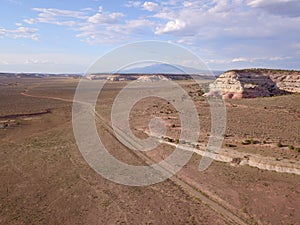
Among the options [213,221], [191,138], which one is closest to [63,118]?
[191,138]

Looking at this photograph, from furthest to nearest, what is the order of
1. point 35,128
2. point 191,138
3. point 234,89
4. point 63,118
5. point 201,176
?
point 234,89
point 63,118
point 35,128
point 191,138
point 201,176

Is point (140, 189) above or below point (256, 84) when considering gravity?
below

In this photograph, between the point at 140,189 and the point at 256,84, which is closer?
the point at 140,189

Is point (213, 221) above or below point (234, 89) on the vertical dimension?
below

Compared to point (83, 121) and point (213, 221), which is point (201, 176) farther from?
point (83, 121)

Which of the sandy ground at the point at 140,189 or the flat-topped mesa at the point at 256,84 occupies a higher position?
the flat-topped mesa at the point at 256,84

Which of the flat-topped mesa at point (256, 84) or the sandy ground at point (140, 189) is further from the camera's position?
the flat-topped mesa at point (256, 84)

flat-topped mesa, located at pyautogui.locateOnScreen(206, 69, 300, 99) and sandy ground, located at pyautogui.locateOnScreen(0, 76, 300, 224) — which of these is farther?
flat-topped mesa, located at pyautogui.locateOnScreen(206, 69, 300, 99)

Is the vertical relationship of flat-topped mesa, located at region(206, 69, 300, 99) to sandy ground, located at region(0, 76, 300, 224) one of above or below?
above
